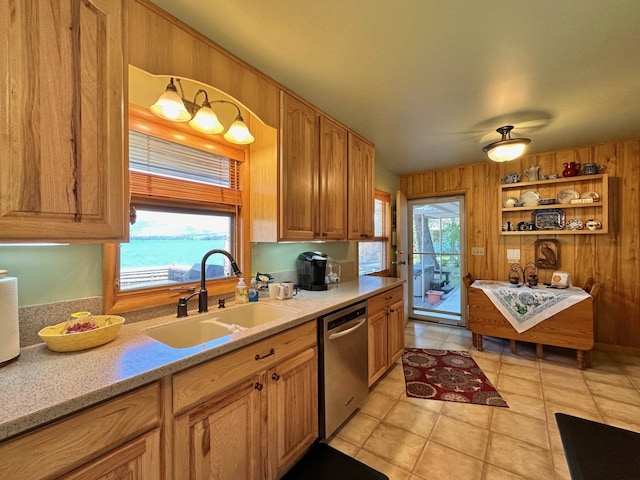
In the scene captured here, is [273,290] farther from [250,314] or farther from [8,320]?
[8,320]

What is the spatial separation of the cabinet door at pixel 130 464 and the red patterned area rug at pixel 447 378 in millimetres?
2015

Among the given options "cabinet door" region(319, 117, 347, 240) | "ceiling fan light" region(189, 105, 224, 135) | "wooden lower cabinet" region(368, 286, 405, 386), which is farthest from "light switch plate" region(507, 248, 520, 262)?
"ceiling fan light" region(189, 105, 224, 135)

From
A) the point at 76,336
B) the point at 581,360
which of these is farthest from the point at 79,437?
the point at 581,360

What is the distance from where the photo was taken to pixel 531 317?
2.89 meters

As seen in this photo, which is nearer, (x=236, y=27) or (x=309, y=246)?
(x=236, y=27)

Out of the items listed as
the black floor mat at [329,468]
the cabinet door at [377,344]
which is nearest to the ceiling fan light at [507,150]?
the cabinet door at [377,344]

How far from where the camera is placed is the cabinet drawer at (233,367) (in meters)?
1.03

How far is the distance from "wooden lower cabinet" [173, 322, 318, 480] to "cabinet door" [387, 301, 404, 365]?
115cm

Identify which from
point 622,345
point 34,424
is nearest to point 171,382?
point 34,424

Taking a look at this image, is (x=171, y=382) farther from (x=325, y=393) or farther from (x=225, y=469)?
(x=325, y=393)

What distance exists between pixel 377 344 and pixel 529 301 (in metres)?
1.86

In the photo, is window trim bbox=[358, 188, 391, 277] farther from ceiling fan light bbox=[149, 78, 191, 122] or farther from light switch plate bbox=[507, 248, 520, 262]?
ceiling fan light bbox=[149, 78, 191, 122]

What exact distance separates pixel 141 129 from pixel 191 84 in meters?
0.48

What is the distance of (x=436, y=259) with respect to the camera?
4.42 m
